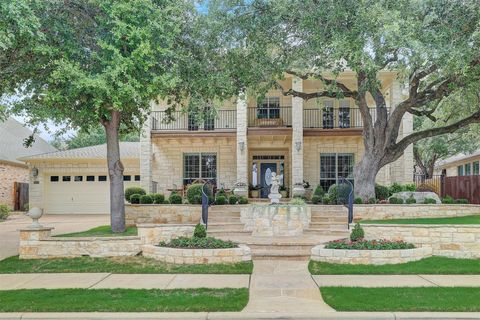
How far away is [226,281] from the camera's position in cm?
858

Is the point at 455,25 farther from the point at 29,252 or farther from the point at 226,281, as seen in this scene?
the point at 29,252

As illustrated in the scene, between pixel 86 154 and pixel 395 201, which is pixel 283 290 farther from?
pixel 86 154

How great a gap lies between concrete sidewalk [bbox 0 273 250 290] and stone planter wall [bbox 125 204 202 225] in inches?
270

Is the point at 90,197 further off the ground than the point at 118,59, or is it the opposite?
the point at 118,59

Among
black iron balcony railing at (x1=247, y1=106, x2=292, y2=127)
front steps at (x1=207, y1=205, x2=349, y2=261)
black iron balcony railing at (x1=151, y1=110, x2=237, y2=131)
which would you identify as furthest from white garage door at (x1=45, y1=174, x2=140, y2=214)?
front steps at (x1=207, y1=205, x2=349, y2=261)

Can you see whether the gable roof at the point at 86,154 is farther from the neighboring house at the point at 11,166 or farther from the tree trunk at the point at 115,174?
the tree trunk at the point at 115,174

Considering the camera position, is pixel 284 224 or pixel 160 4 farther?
pixel 284 224

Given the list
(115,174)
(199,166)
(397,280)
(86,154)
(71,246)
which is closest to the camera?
(397,280)

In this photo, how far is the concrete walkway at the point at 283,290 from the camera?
6.75 meters

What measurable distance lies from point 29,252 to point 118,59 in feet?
17.5

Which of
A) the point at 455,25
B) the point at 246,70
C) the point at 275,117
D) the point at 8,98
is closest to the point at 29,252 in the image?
the point at 8,98

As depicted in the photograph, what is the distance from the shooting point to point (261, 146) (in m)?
22.5

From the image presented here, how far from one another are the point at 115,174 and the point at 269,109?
37.4ft

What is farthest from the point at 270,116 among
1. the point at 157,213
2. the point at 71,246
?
the point at 71,246
